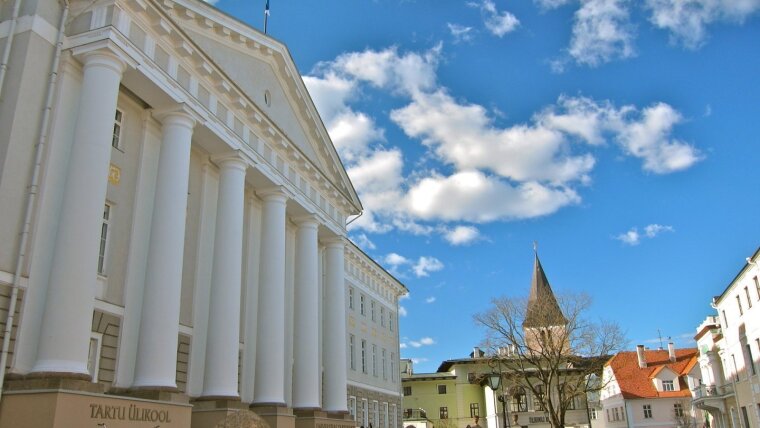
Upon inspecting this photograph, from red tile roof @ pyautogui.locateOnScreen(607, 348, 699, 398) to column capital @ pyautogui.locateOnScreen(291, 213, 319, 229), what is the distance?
46861 millimetres

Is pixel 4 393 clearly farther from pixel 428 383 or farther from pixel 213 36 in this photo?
pixel 428 383

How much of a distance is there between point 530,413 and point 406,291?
21.0 metres

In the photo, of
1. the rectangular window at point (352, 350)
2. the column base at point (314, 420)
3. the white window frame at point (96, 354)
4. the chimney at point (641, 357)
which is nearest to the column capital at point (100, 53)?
the white window frame at point (96, 354)

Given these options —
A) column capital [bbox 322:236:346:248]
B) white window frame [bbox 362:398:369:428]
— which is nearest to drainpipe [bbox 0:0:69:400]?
column capital [bbox 322:236:346:248]

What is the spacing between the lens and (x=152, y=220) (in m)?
14.7

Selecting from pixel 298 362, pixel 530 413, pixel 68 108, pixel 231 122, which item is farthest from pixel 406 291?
pixel 68 108

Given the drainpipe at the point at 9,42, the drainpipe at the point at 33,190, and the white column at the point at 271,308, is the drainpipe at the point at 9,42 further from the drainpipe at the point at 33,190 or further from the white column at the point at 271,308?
the white column at the point at 271,308

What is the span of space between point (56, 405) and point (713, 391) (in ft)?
146

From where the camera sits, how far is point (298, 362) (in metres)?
21.5

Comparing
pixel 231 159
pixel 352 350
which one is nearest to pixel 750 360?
pixel 352 350

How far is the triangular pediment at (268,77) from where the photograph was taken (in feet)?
57.4

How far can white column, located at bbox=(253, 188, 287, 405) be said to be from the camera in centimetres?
1861

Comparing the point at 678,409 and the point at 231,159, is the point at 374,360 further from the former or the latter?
the point at 678,409

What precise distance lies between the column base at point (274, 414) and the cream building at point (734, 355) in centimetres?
2375
